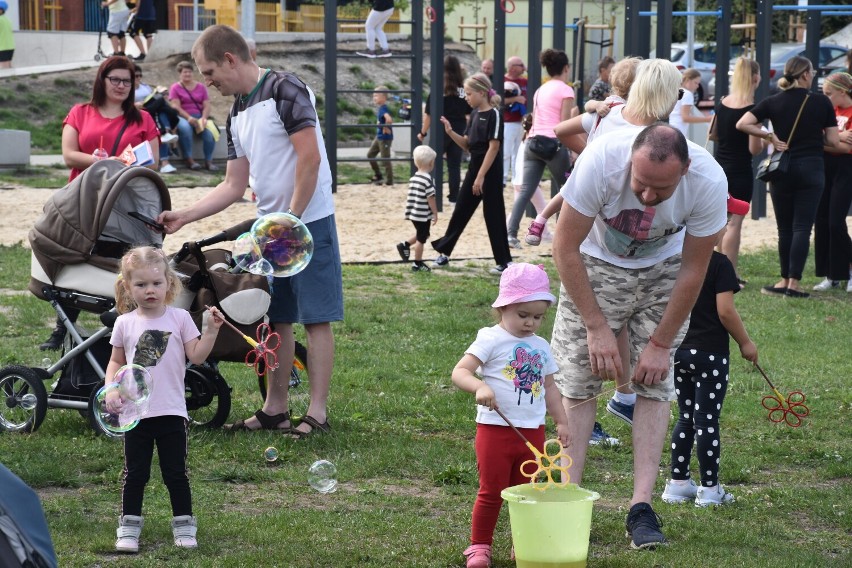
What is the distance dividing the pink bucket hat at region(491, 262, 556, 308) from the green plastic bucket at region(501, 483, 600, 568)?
2.21ft

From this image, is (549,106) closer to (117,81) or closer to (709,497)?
Result: (117,81)

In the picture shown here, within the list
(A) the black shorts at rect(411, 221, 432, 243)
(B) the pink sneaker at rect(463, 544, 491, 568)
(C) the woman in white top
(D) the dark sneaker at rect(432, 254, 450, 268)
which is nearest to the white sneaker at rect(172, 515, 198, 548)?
(B) the pink sneaker at rect(463, 544, 491, 568)

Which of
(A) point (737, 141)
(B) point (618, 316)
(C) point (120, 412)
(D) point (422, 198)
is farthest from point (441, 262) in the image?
(C) point (120, 412)

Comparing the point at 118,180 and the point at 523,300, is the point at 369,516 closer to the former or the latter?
the point at 523,300

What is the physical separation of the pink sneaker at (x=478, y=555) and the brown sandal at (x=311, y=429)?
199 centimetres

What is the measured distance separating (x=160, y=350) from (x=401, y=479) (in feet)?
4.89

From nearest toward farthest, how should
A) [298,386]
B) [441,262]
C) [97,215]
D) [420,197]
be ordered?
[97,215] < [298,386] < [420,197] < [441,262]

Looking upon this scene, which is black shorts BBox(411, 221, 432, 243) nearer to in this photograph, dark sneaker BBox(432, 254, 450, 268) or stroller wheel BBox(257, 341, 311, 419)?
dark sneaker BBox(432, 254, 450, 268)

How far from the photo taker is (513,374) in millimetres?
4703

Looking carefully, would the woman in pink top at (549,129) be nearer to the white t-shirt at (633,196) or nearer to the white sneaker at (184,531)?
the white t-shirt at (633,196)

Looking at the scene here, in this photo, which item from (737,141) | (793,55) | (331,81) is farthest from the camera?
(793,55)

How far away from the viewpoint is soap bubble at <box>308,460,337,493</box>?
5742 mm

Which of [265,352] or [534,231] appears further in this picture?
[534,231]

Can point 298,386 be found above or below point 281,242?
below
